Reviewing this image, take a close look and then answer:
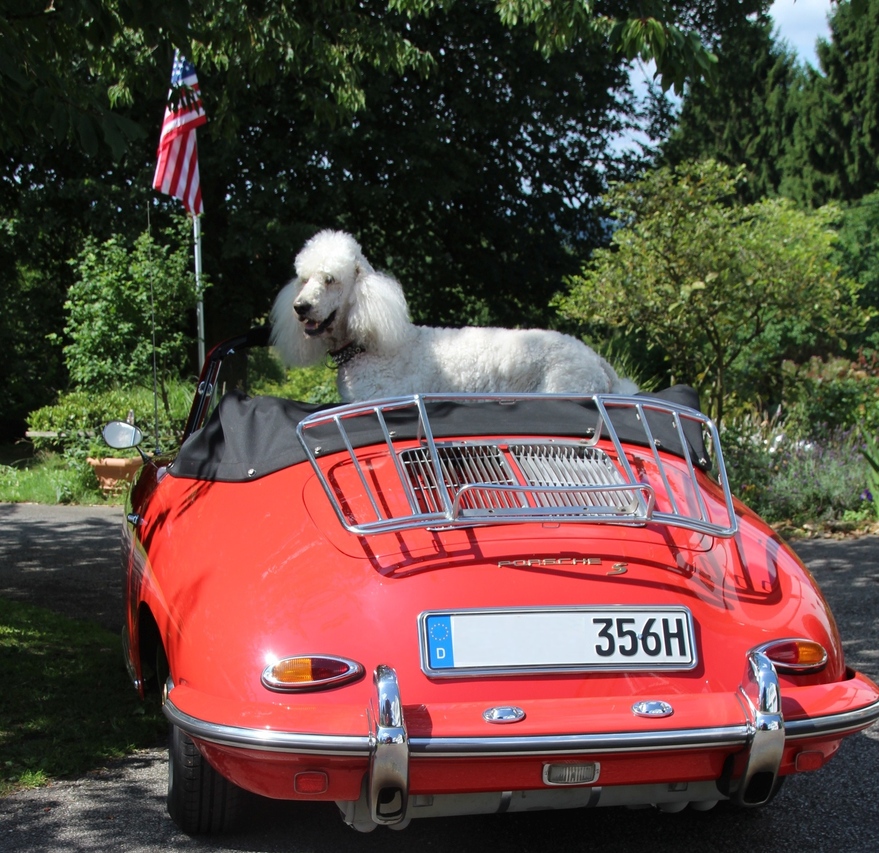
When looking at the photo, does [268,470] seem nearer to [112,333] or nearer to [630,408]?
[630,408]

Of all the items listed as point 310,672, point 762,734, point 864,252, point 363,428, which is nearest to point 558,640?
point 762,734

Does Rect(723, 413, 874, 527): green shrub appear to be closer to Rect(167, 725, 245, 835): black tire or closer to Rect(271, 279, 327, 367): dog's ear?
Rect(271, 279, 327, 367): dog's ear

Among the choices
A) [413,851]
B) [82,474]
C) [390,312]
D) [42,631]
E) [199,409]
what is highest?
[390,312]

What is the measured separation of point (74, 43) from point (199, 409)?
2.28 metres

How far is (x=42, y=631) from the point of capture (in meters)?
5.28

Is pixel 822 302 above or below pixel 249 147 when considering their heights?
below

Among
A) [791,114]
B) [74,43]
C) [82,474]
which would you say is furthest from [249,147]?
[791,114]

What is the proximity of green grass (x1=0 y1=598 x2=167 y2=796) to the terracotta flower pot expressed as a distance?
19.0 ft

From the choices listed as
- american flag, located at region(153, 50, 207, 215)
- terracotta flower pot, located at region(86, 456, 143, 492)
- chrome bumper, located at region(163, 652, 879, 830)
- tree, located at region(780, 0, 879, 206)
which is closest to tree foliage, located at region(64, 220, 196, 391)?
american flag, located at region(153, 50, 207, 215)

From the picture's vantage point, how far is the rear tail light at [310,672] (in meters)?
2.38

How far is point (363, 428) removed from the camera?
3.00 metres

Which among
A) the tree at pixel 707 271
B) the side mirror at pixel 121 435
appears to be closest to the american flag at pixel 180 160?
the tree at pixel 707 271

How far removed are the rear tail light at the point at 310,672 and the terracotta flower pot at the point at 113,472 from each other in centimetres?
920

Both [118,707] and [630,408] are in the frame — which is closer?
[630,408]
